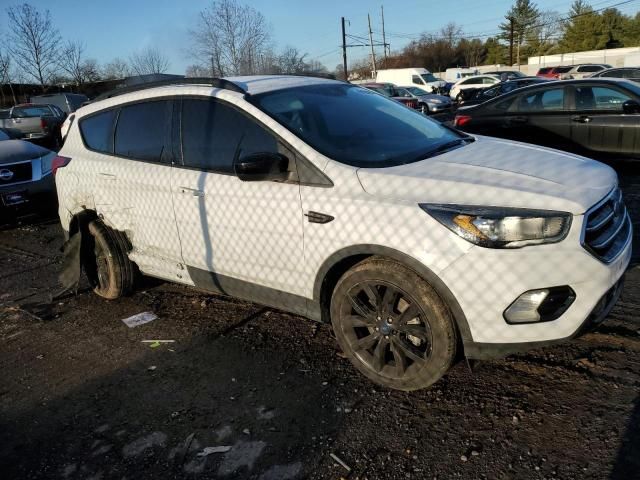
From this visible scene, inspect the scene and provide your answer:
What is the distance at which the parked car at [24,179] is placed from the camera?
23.8 feet

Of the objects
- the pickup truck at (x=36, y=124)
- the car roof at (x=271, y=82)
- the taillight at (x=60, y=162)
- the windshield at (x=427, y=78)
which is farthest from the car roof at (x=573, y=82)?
the windshield at (x=427, y=78)

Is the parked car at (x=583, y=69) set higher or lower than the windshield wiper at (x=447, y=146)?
higher

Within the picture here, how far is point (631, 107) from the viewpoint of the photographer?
708 centimetres

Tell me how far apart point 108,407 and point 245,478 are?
1.15m

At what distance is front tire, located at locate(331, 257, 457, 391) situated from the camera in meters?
2.72

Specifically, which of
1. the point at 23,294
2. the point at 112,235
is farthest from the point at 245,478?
the point at 23,294

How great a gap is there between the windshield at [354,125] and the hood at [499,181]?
217 mm

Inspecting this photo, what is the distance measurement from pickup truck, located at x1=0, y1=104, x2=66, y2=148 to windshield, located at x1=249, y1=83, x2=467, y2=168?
17575mm

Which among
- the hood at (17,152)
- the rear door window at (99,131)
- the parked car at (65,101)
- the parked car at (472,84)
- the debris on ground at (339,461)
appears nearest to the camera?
the debris on ground at (339,461)

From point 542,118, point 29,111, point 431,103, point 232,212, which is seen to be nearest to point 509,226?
point 232,212

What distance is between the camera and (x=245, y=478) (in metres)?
2.44

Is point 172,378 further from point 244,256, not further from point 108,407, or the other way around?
point 244,256

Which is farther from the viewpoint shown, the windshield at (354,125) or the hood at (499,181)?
the windshield at (354,125)

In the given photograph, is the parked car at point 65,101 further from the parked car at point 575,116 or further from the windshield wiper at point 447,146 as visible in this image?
the windshield wiper at point 447,146
